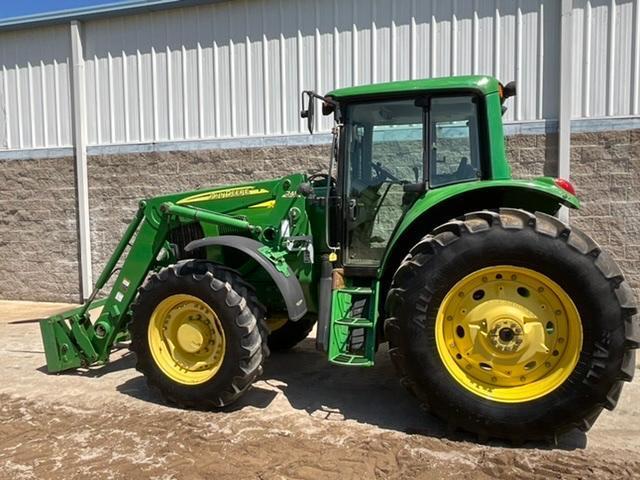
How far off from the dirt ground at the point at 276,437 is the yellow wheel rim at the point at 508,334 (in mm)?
402

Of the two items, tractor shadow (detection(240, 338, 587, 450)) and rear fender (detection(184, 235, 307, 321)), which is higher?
rear fender (detection(184, 235, 307, 321))

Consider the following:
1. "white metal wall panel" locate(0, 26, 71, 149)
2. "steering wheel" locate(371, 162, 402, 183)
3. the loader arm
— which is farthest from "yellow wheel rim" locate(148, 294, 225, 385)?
"white metal wall panel" locate(0, 26, 71, 149)

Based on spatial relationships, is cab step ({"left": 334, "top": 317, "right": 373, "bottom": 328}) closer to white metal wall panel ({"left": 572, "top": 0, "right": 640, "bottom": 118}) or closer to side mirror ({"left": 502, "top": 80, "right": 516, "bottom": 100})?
side mirror ({"left": 502, "top": 80, "right": 516, "bottom": 100})

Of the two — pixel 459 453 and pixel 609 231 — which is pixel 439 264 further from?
pixel 609 231

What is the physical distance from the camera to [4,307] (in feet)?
29.1

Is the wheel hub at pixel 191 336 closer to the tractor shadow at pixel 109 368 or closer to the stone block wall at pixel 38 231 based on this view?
the tractor shadow at pixel 109 368

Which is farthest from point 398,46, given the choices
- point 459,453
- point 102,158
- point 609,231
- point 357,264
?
point 459,453

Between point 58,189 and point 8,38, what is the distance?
272cm

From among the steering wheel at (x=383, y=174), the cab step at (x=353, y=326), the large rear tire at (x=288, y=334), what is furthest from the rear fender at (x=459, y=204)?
the large rear tire at (x=288, y=334)

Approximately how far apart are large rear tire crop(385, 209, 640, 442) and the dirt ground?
10.6 inches

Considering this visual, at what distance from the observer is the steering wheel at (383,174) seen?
13.9 feet

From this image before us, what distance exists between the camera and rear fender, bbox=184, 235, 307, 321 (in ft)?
13.7

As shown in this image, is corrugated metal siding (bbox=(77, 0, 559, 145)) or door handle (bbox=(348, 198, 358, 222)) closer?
door handle (bbox=(348, 198, 358, 222))

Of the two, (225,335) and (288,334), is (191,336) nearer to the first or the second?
(225,335)
